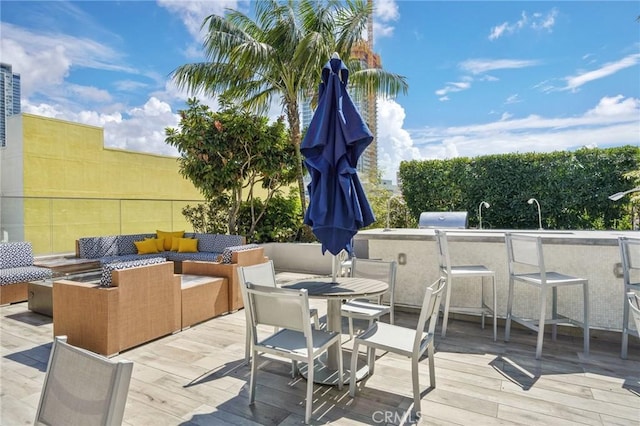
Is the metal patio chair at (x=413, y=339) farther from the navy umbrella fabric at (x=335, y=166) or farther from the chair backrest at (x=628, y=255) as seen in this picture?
the chair backrest at (x=628, y=255)

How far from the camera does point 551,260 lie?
3.94 meters

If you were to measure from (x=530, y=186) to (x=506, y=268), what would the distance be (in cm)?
495

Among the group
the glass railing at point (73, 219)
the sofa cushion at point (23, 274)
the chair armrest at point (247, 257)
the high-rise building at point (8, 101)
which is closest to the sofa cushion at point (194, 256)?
the chair armrest at point (247, 257)

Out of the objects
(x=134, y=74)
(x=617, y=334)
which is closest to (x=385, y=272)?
(x=617, y=334)

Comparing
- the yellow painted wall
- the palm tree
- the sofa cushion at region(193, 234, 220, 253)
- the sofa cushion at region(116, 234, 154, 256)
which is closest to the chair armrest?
the sofa cushion at region(193, 234, 220, 253)

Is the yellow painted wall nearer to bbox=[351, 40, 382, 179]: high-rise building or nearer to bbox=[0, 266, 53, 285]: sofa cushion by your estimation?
bbox=[0, 266, 53, 285]: sofa cushion

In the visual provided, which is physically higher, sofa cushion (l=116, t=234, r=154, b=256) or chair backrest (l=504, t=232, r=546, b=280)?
chair backrest (l=504, t=232, r=546, b=280)

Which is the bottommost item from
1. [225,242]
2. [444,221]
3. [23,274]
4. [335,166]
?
[23,274]

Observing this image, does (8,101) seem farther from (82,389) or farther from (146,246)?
(82,389)

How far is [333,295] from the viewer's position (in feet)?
8.55

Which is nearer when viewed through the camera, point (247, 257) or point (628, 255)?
point (628, 255)

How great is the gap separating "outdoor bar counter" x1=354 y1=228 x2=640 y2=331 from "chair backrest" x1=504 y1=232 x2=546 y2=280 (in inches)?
15.2

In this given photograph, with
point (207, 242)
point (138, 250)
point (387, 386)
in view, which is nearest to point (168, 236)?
point (138, 250)

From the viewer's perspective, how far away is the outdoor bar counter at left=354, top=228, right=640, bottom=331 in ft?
12.0
